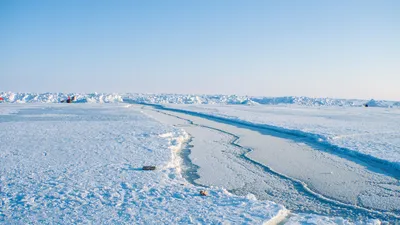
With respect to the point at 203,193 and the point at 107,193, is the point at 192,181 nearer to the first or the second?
the point at 203,193

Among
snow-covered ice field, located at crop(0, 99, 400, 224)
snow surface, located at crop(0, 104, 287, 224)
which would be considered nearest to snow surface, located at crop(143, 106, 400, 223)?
snow-covered ice field, located at crop(0, 99, 400, 224)

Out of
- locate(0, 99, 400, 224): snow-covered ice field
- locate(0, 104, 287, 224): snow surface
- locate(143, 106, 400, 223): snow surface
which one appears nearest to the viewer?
locate(0, 104, 287, 224): snow surface

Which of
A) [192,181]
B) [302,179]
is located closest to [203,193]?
[192,181]

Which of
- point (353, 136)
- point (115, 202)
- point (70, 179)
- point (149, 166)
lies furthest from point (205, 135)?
point (115, 202)

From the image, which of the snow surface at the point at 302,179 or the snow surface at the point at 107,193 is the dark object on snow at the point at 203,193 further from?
the snow surface at the point at 302,179

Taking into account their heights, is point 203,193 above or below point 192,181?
above

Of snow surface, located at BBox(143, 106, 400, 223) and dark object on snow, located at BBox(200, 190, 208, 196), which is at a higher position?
dark object on snow, located at BBox(200, 190, 208, 196)

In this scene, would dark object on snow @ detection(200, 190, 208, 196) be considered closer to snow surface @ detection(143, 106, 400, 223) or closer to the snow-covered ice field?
the snow-covered ice field

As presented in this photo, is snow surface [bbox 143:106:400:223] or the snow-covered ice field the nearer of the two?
the snow-covered ice field

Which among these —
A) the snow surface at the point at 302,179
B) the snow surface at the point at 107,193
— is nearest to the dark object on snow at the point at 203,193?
the snow surface at the point at 107,193

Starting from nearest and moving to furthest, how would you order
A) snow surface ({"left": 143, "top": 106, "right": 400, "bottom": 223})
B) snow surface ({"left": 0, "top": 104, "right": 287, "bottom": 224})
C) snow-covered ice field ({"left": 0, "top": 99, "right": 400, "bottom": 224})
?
snow surface ({"left": 0, "top": 104, "right": 287, "bottom": 224})
snow-covered ice field ({"left": 0, "top": 99, "right": 400, "bottom": 224})
snow surface ({"left": 143, "top": 106, "right": 400, "bottom": 223})

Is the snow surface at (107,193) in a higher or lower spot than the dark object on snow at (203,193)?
lower
